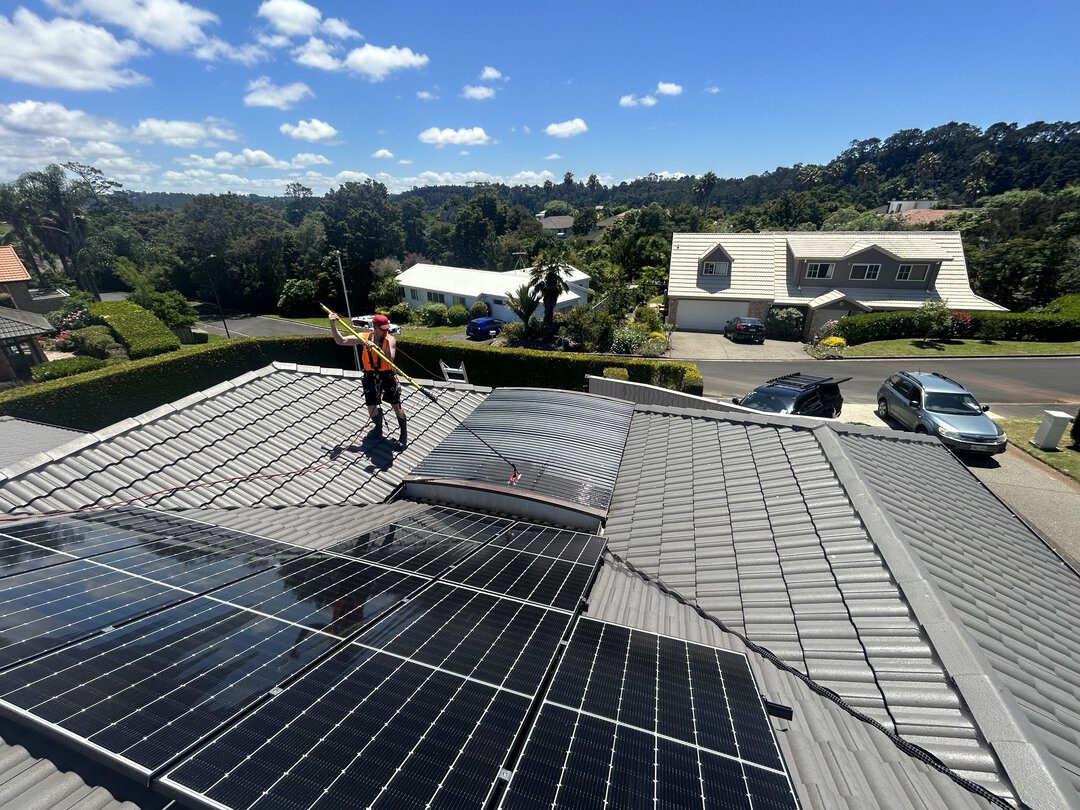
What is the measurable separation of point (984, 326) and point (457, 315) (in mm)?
43021

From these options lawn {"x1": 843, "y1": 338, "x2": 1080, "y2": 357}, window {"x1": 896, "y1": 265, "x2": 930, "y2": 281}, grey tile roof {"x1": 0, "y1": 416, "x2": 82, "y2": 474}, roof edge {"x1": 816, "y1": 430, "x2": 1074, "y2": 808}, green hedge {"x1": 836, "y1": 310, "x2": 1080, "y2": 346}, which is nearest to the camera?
roof edge {"x1": 816, "y1": 430, "x2": 1074, "y2": 808}

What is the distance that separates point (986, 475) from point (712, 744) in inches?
706

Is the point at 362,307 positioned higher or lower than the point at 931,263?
lower

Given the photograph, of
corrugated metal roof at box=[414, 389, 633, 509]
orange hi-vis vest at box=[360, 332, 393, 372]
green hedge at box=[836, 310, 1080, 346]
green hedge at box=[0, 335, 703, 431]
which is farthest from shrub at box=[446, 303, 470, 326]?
orange hi-vis vest at box=[360, 332, 393, 372]

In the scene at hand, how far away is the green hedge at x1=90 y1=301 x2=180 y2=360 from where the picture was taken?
3381cm

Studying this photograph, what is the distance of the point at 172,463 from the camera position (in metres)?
8.38

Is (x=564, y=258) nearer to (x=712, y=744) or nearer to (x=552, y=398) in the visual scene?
(x=552, y=398)

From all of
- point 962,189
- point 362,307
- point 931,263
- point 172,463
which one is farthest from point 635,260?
point 962,189

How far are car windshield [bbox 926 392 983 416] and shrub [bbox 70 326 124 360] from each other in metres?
50.1

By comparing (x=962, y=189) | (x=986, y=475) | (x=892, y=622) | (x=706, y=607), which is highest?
(x=962, y=189)

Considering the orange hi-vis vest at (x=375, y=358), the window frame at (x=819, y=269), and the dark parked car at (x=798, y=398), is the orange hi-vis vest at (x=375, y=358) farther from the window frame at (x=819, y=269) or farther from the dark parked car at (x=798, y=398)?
the window frame at (x=819, y=269)

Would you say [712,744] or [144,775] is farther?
[712,744]

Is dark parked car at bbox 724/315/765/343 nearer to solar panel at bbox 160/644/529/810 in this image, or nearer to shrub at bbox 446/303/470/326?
shrub at bbox 446/303/470/326

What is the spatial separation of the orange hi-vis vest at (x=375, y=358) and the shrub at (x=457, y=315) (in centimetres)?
3786
